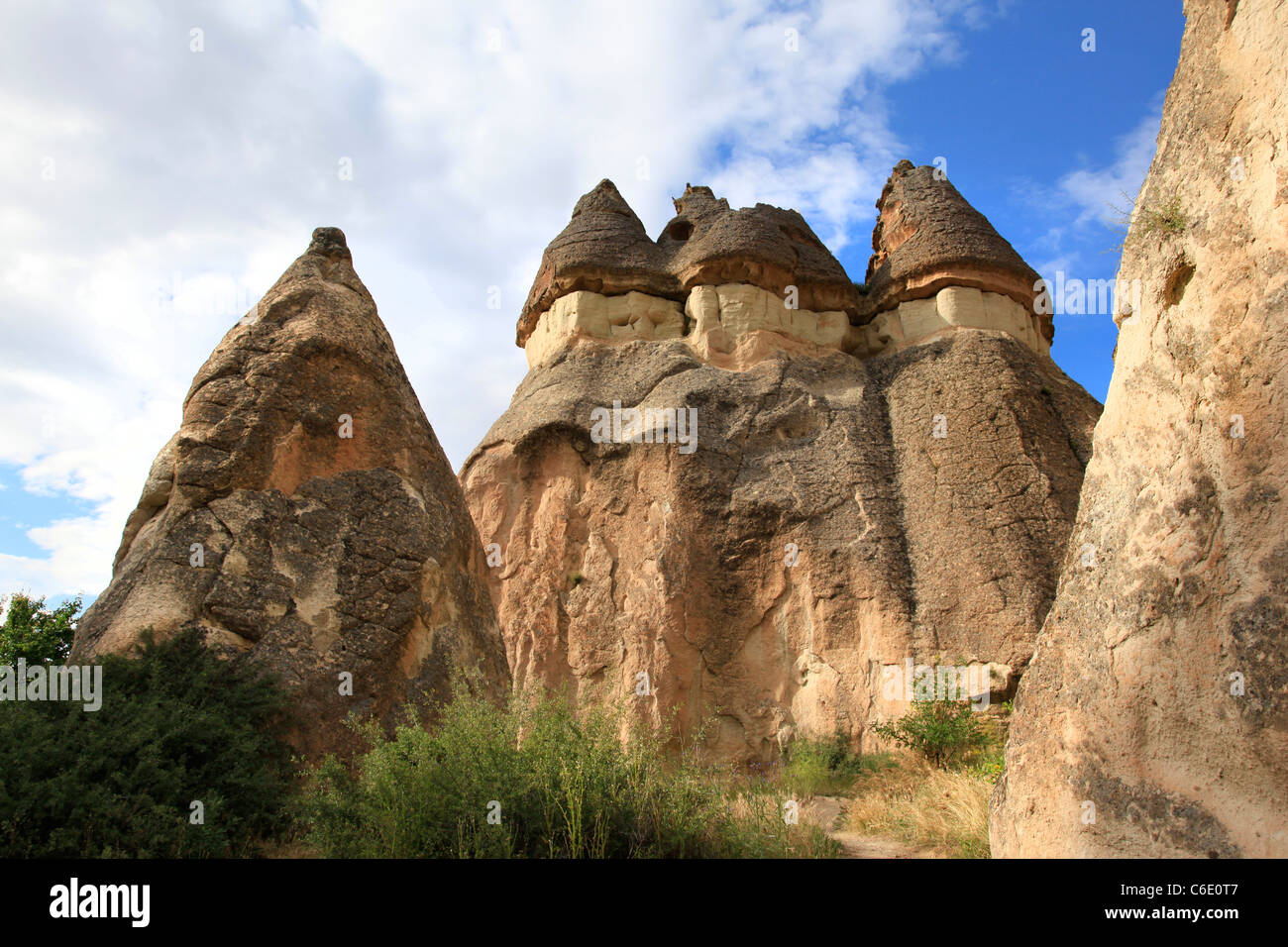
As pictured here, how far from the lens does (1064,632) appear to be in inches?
165

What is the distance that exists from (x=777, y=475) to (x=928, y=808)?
6037mm

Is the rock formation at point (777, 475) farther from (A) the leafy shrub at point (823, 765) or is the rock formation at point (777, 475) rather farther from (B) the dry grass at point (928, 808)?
(B) the dry grass at point (928, 808)

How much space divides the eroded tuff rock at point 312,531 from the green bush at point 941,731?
17.0 feet

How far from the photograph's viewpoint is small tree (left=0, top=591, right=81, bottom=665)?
16.5 meters

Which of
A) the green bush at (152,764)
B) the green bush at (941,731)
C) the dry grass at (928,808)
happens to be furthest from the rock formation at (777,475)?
the green bush at (152,764)

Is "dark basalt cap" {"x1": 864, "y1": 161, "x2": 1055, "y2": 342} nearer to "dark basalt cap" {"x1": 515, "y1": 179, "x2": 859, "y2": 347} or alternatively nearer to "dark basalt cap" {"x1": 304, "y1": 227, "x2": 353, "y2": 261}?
"dark basalt cap" {"x1": 515, "y1": 179, "x2": 859, "y2": 347}

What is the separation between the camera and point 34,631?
17.0 m

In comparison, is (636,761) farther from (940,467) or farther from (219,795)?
(940,467)

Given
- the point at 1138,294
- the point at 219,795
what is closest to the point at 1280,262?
the point at 1138,294

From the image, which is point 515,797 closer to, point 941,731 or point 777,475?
point 941,731

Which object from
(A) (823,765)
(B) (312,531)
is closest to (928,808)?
(A) (823,765)

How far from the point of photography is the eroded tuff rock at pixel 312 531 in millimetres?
5371
